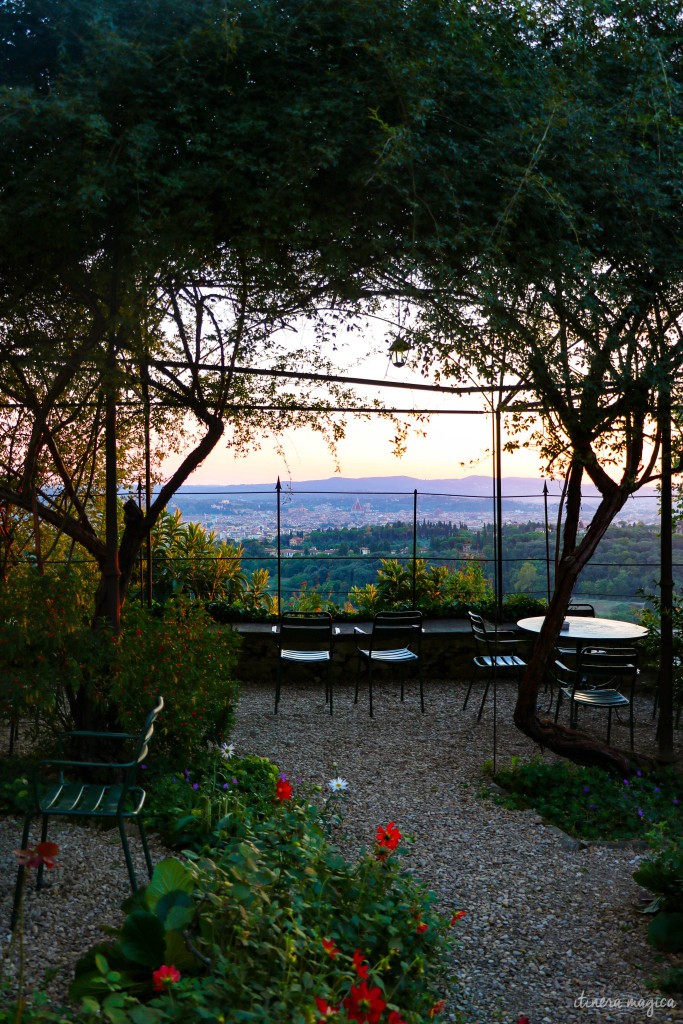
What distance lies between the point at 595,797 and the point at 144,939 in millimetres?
2799

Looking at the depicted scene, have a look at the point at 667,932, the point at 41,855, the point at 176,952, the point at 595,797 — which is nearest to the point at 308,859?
the point at 176,952

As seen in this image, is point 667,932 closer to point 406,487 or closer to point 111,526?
point 111,526

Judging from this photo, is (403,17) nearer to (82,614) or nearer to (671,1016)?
Answer: (82,614)

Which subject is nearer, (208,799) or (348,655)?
(208,799)

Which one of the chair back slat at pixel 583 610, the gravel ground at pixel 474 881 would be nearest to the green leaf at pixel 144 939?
the gravel ground at pixel 474 881

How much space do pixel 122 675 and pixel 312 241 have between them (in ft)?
6.66

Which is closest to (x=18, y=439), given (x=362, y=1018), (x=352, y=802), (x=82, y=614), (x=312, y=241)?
(x=82, y=614)

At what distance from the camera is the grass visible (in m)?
3.93

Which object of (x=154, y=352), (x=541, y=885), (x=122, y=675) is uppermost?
(x=154, y=352)

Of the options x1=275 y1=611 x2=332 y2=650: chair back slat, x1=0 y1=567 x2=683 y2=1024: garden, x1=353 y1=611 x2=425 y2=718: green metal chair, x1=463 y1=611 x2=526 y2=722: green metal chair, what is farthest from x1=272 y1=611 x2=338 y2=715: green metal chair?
x1=463 y1=611 x2=526 y2=722: green metal chair

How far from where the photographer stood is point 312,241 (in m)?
3.15

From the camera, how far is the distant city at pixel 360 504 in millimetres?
7617

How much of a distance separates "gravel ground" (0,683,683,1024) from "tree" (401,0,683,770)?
1.92m

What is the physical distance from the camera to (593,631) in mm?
5617
